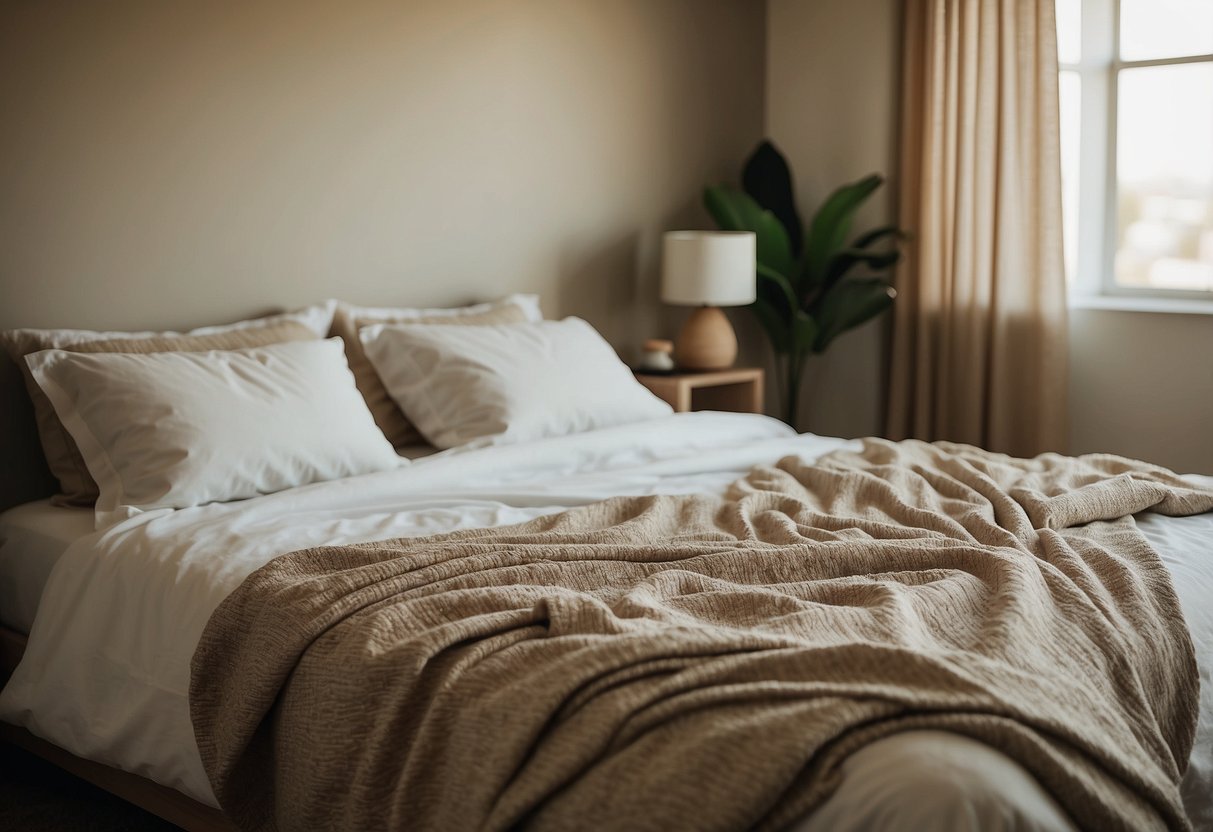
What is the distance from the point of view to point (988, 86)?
14.3ft

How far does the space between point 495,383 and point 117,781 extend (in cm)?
135

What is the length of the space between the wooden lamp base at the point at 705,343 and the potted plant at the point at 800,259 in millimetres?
286

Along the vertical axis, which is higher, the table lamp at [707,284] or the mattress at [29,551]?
the table lamp at [707,284]

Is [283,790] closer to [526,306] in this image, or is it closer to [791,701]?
[791,701]

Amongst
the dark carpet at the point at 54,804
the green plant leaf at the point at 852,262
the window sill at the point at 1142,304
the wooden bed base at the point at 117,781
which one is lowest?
the dark carpet at the point at 54,804

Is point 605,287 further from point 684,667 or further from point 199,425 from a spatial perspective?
point 684,667

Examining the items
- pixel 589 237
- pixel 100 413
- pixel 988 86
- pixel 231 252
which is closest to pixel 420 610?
pixel 100 413

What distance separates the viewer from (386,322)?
135 inches

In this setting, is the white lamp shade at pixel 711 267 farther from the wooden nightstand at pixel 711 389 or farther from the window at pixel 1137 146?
the window at pixel 1137 146

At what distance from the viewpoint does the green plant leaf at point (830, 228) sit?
15.0 ft

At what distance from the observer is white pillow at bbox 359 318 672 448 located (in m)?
3.13

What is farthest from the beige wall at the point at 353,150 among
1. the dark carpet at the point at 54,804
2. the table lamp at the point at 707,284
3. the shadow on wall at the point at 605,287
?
the dark carpet at the point at 54,804

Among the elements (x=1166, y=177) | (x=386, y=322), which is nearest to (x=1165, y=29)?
(x=1166, y=177)

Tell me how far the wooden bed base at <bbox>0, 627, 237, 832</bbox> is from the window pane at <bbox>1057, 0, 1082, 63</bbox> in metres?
3.83
